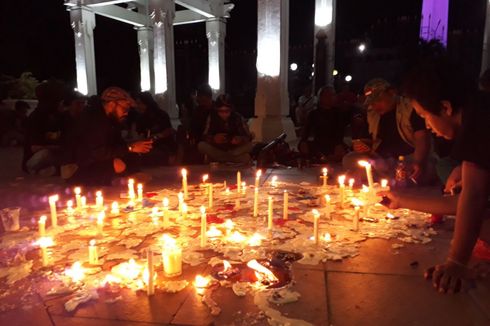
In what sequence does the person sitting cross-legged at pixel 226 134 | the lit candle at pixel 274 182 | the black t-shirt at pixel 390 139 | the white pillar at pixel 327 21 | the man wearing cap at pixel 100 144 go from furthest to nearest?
the white pillar at pixel 327 21 → the person sitting cross-legged at pixel 226 134 → the lit candle at pixel 274 182 → the black t-shirt at pixel 390 139 → the man wearing cap at pixel 100 144

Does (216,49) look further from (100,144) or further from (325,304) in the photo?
(325,304)

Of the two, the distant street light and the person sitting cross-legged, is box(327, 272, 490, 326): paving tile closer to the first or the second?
the person sitting cross-legged

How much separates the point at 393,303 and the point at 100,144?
4259 mm

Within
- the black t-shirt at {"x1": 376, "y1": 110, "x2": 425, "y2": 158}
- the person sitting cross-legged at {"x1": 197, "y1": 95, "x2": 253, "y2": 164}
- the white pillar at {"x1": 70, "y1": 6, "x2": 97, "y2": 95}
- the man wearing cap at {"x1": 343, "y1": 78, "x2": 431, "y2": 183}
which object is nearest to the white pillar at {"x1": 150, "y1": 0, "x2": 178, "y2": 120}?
the white pillar at {"x1": 70, "y1": 6, "x2": 97, "y2": 95}

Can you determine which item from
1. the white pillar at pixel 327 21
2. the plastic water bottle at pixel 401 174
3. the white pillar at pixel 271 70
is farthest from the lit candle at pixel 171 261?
the white pillar at pixel 327 21

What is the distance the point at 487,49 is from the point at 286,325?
35.4ft

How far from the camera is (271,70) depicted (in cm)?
1099

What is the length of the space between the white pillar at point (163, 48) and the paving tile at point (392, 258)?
13.4 metres

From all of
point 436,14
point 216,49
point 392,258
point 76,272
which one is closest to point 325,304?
point 392,258

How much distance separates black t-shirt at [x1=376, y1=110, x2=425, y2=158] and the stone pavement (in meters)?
2.76

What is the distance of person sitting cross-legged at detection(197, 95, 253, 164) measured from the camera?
23.7 feet

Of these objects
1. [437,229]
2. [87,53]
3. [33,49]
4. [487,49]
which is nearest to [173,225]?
[437,229]

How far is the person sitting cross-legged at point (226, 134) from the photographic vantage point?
23.7 feet

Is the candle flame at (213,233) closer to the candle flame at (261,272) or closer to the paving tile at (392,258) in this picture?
the candle flame at (261,272)
